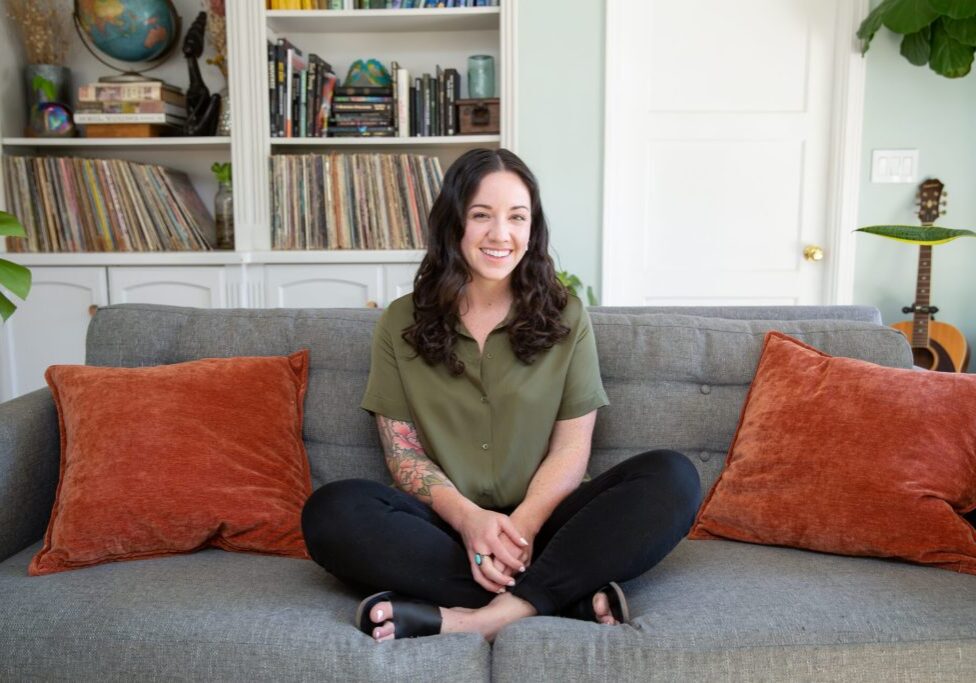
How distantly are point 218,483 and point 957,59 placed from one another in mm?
2587

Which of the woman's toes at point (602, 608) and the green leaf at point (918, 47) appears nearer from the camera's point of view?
the woman's toes at point (602, 608)

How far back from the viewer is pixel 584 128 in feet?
9.72

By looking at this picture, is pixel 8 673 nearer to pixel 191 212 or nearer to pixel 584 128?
pixel 191 212

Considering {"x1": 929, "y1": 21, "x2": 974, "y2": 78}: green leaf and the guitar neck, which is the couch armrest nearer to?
the guitar neck

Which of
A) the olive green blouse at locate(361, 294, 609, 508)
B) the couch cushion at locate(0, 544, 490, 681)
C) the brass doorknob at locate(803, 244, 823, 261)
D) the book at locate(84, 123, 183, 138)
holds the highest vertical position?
the book at locate(84, 123, 183, 138)

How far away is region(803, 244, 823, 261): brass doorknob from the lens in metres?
3.06

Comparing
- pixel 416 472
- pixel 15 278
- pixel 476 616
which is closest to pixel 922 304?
pixel 416 472

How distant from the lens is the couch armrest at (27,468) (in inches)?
57.6

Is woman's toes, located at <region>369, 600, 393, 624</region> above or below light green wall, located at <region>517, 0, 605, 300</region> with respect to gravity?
below

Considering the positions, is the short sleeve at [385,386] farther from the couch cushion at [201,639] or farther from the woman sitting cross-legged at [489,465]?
the couch cushion at [201,639]

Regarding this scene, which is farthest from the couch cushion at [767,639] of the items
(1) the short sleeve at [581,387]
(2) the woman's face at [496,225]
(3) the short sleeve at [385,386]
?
(2) the woman's face at [496,225]

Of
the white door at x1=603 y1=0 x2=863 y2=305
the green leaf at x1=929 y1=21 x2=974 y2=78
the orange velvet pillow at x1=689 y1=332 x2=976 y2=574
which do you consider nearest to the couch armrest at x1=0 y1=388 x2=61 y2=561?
the orange velvet pillow at x1=689 y1=332 x2=976 y2=574

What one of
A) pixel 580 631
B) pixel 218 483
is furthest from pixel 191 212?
pixel 580 631

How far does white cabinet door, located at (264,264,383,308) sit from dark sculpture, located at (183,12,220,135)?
1.81 ft
